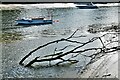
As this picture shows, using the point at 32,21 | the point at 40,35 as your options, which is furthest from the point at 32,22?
the point at 40,35

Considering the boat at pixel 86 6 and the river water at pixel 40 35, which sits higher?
the boat at pixel 86 6

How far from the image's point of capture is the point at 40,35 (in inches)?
338

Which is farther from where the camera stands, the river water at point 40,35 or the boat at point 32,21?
the boat at point 32,21

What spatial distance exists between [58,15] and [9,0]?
8.19 ft

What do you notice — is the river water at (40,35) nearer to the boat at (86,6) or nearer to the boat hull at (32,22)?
the boat hull at (32,22)

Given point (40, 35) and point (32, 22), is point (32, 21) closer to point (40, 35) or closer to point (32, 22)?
point (32, 22)

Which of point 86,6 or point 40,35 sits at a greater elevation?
point 86,6

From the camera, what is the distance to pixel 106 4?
1534 cm

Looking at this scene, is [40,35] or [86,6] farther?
[86,6]

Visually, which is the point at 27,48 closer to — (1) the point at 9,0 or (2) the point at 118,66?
(2) the point at 118,66

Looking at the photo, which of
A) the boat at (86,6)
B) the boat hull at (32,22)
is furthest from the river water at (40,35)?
the boat at (86,6)

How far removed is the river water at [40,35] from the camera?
5.15m

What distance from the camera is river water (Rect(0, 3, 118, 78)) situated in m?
5.15

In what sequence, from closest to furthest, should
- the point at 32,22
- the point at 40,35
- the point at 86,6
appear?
the point at 40,35 < the point at 32,22 < the point at 86,6
